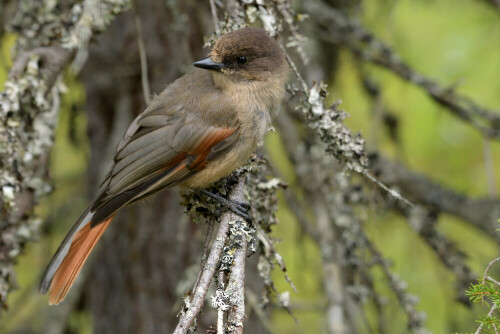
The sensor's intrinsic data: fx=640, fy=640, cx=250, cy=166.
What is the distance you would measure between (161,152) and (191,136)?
18cm

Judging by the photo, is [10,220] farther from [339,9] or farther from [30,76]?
[339,9]

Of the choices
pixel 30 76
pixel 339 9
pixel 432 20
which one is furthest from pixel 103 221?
pixel 432 20

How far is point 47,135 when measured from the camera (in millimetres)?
3223

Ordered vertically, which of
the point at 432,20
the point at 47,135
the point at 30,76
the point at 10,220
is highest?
the point at 432,20

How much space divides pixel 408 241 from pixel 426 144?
3.46 feet

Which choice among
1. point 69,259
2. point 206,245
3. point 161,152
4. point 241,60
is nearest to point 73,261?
point 69,259

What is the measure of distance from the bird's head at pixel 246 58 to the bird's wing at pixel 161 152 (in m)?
0.32

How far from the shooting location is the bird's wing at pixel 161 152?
324cm

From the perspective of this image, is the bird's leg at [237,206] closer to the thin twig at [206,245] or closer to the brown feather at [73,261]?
the thin twig at [206,245]

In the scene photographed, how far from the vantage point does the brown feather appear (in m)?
3.11

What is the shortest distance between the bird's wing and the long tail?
0.36 feet

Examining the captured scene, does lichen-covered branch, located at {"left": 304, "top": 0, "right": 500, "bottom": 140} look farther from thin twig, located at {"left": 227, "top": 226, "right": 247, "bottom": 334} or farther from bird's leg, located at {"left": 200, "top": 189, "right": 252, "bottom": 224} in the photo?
thin twig, located at {"left": 227, "top": 226, "right": 247, "bottom": 334}

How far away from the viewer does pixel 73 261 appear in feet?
10.4

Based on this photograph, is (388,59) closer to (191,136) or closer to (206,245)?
(191,136)
